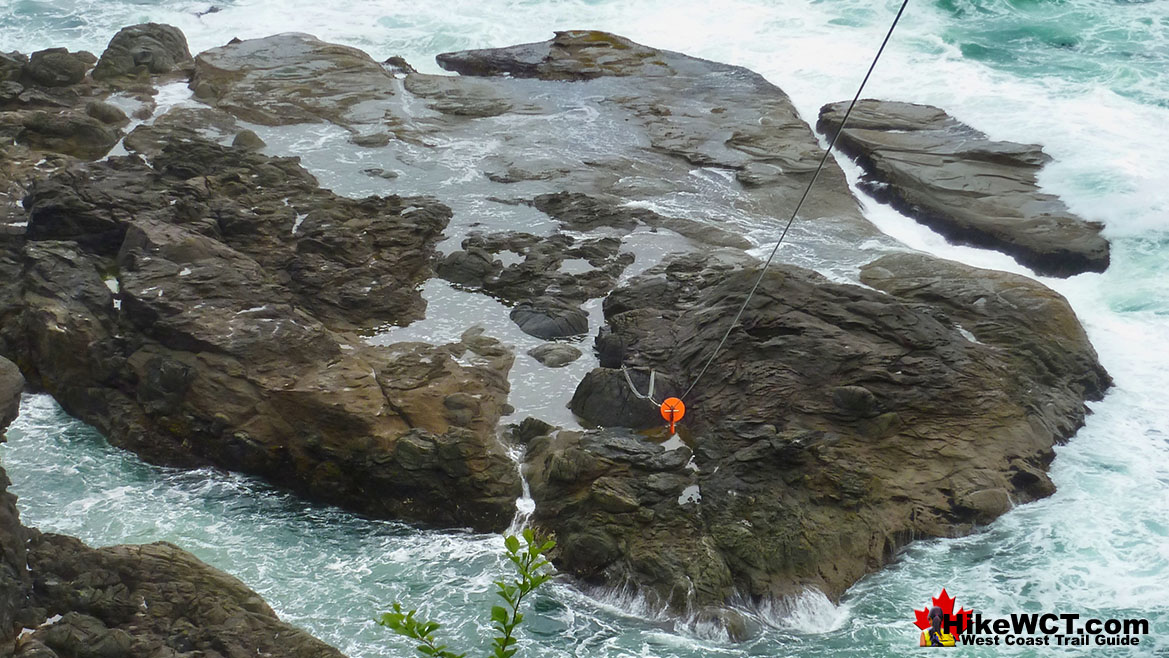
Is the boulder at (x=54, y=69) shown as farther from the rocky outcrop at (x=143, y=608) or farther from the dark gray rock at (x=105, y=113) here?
the rocky outcrop at (x=143, y=608)

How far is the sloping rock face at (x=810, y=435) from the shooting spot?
8.90m

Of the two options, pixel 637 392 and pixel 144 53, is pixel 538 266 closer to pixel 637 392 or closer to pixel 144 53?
pixel 637 392

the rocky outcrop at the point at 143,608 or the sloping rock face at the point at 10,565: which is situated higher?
the sloping rock face at the point at 10,565

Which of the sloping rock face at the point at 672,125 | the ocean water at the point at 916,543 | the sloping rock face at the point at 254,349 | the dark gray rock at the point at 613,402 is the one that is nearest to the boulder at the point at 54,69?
the ocean water at the point at 916,543

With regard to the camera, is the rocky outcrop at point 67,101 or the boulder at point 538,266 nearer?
the boulder at point 538,266

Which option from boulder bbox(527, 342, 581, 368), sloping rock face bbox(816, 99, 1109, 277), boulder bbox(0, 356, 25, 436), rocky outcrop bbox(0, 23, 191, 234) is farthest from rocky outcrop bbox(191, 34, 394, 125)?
boulder bbox(0, 356, 25, 436)

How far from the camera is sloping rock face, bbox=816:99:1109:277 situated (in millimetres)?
13539

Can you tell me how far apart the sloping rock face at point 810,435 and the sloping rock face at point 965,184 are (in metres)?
1.87

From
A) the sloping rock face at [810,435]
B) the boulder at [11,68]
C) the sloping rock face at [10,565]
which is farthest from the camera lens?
the boulder at [11,68]

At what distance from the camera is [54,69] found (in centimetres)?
1603

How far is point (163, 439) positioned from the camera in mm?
10227

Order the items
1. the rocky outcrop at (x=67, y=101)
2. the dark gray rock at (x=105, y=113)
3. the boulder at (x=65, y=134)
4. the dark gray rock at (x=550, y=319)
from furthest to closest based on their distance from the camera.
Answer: the dark gray rock at (x=105, y=113) < the boulder at (x=65, y=134) < the rocky outcrop at (x=67, y=101) < the dark gray rock at (x=550, y=319)

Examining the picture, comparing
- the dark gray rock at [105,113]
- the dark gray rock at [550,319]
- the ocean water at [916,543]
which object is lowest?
the ocean water at [916,543]

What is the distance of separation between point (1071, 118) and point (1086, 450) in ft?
26.7
